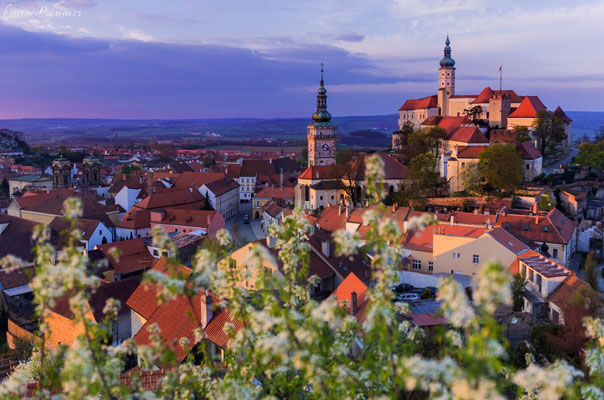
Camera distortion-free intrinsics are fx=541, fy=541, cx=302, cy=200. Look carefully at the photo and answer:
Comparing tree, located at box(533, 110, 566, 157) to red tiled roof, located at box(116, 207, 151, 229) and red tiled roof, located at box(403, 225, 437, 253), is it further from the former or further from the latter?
red tiled roof, located at box(116, 207, 151, 229)

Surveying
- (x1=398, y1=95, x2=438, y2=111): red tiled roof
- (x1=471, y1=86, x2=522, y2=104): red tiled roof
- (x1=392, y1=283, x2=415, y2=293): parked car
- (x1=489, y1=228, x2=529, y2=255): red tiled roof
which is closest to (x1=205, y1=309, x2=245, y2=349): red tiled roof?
(x1=392, y1=283, x2=415, y2=293): parked car

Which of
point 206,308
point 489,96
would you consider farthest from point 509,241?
point 489,96

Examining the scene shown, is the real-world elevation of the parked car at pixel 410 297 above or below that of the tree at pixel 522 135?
below

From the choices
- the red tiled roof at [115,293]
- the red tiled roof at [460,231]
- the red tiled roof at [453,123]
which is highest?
the red tiled roof at [453,123]

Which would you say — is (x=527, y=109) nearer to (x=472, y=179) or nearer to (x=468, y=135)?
(x=468, y=135)

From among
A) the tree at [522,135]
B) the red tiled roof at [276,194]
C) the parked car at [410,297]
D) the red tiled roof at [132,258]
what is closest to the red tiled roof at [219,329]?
the parked car at [410,297]

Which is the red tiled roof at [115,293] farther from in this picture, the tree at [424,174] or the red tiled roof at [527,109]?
the red tiled roof at [527,109]

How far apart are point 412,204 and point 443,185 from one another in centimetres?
587

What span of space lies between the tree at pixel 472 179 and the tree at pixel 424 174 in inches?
124

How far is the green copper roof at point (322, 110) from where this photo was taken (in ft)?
218

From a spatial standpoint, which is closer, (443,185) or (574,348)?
(574,348)

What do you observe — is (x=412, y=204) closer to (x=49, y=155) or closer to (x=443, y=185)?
(x=443, y=185)

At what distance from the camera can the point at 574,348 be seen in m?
18.4

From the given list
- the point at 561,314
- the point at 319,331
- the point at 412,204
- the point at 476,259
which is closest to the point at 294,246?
the point at 319,331
